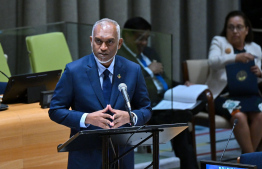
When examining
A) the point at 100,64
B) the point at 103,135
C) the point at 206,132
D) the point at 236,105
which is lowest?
the point at 206,132

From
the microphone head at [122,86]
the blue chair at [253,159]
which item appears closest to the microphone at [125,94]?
the microphone head at [122,86]

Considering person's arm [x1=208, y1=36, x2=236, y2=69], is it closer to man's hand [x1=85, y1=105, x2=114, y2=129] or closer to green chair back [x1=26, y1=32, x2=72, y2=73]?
green chair back [x1=26, y1=32, x2=72, y2=73]

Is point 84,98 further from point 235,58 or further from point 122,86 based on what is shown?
point 235,58

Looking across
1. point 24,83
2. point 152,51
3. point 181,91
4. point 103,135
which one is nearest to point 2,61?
point 24,83

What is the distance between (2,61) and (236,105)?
2.27m

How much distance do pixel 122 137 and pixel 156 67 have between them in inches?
98.3

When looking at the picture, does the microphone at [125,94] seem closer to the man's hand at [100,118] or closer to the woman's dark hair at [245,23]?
the man's hand at [100,118]

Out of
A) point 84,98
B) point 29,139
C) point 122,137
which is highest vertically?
point 84,98

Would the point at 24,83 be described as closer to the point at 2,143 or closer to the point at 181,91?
the point at 2,143

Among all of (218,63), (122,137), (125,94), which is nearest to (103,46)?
(125,94)

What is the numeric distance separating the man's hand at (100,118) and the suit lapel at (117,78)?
126 mm

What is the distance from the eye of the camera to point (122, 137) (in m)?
2.54

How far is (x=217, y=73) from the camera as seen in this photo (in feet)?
19.2

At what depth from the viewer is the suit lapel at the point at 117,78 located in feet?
9.07
